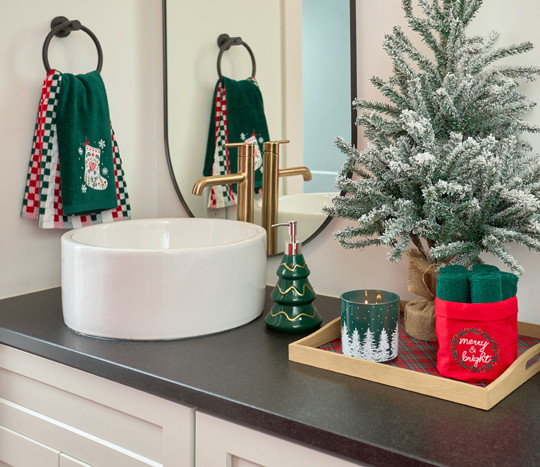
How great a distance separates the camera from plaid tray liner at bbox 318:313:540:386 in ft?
3.06

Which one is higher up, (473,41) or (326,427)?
(473,41)

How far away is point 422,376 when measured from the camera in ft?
2.76

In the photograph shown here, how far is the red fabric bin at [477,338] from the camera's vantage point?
83 cm

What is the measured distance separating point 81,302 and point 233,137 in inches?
23.4

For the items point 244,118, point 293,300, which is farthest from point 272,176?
point 293,300

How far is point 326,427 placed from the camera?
745 mm

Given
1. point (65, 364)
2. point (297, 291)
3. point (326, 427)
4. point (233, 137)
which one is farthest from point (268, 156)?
point (326, 427)

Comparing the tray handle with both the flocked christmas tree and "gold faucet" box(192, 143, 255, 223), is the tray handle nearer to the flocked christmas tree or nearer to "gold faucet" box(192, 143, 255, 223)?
the flocked christmas tree

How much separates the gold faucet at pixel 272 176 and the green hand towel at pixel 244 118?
7cm

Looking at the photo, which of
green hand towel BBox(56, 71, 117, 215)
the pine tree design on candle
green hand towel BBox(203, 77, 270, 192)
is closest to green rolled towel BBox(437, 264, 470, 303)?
the pine tree design on candle

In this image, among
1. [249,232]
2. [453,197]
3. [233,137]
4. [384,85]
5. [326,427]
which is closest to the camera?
[326,427]

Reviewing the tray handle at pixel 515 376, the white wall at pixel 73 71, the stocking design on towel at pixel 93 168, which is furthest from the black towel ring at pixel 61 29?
the tray handle at pixel 515 376

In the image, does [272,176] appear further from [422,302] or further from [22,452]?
[22,452]

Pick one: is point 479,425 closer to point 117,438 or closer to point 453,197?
point 453,197
